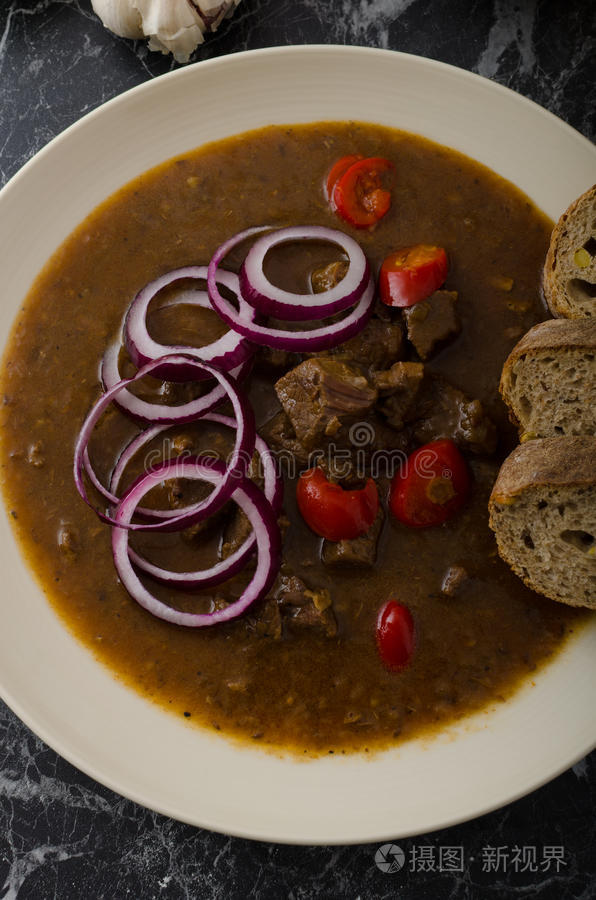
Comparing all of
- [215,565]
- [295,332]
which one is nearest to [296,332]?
[295,332]

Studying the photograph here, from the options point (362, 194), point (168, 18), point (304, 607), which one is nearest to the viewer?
Answer: point (304, 607)

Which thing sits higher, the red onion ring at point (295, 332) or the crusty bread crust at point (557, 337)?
the red onion ring at point (295, 332)

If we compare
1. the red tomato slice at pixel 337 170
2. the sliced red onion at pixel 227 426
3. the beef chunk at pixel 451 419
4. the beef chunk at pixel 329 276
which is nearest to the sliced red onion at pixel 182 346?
the sliced red onion at pixel 227 426

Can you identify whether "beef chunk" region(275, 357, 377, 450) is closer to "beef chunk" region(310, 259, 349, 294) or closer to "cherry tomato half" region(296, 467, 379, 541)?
"cherry tomato half" region(296, 467, 379, 541)

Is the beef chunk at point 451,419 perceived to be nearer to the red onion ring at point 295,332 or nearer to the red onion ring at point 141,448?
the red onion ring at point 295,332

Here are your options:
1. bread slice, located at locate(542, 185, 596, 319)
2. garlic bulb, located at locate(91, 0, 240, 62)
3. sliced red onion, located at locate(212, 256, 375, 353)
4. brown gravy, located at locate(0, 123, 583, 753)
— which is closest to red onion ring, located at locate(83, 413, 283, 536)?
brown gravy, located at locate(0, 123, 583, 753)

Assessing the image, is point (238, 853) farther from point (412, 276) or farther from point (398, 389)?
point (412, 276)

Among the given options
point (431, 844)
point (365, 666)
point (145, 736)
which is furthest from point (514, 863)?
point (145, 736)
